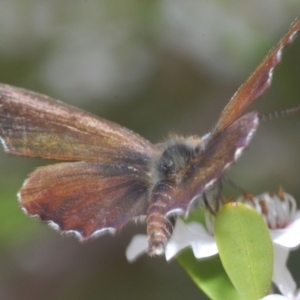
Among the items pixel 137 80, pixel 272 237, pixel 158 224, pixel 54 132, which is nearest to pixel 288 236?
pixel 272 237

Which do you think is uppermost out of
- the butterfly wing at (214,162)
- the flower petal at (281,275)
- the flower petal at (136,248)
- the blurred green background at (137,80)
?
the blurred green background at (137,80)

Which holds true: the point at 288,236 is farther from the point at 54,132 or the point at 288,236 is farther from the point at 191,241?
the point at 54,132

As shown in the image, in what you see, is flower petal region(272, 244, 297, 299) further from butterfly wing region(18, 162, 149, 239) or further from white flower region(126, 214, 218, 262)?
butterfly wing region(18, 162, 149, 239)

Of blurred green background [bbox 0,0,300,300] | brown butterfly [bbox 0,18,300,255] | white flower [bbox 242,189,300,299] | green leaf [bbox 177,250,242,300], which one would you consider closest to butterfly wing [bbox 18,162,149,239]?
brown butterfly [bbox 0,18,300,255]

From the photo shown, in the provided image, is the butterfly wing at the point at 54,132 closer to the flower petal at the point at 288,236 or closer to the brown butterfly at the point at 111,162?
the brown butterfly at the point at 111,162

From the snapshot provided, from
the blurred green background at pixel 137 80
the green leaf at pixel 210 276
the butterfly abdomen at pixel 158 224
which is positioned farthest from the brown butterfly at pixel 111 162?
the blurred green background at pixel 137 80

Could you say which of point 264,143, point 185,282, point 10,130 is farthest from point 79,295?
point 10,130
